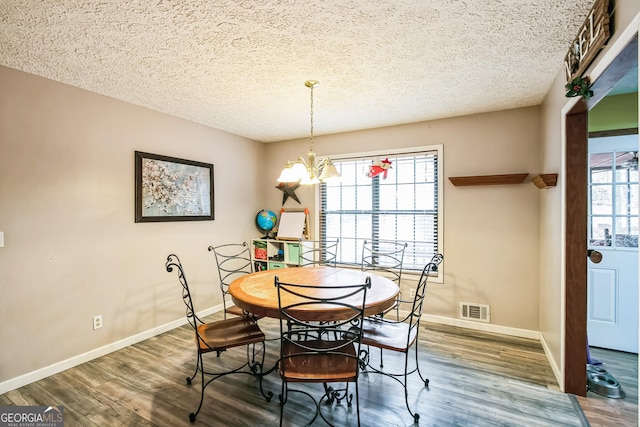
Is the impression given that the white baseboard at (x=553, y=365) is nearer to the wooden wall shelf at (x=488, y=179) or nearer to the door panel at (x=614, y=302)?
the door panel at (x=614, y=302)

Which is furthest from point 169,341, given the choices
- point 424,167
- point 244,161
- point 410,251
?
point 424,167

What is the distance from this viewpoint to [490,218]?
3.34 m

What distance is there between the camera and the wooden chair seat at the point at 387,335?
2012 millimetres

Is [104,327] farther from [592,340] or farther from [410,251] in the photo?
[592,340]

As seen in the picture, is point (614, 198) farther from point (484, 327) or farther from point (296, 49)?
point (296, 49)

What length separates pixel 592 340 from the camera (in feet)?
9.61

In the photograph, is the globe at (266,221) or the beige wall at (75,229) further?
the globe at (266,221)

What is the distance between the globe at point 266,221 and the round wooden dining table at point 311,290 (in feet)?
5.90

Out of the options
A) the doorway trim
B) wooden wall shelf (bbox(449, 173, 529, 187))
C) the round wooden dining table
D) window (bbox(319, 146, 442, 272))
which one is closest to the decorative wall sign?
the doorway trim

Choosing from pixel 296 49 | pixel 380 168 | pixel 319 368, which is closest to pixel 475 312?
pixel 380 168

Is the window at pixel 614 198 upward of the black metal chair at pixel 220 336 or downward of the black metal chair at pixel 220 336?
upward

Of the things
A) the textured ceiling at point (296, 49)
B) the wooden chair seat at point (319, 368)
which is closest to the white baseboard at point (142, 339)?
the wooden chair seat at point (319, 368)

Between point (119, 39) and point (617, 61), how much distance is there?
281cm

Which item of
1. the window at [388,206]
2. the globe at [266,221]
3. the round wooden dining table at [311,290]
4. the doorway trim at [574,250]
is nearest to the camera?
the round wooden dining table at [311,290]
